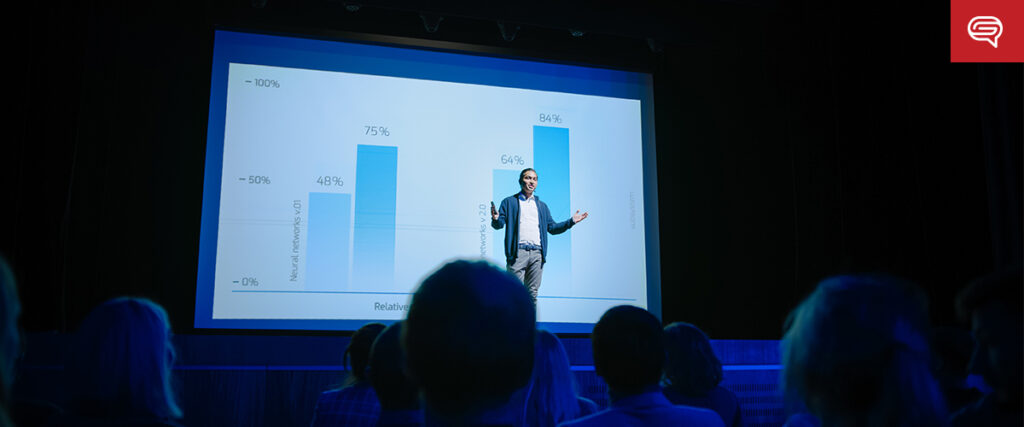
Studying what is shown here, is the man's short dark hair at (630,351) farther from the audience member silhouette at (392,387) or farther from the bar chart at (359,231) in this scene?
the bar chart at (359,231)

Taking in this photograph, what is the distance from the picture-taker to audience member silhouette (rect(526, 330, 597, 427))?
5.83 feet

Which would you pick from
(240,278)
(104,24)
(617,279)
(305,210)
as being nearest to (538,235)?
(617,279)

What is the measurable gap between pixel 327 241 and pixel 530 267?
53.1 inches

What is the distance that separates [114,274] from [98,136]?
2.81ft

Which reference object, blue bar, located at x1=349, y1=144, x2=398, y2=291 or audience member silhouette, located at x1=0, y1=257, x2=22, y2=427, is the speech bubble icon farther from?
audience member silhouette, located at x1=0, y1=257, x2=22, y2=427

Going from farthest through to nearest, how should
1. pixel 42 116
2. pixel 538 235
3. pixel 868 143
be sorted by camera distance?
pixel 868 143
pixel 538 235
pixel 42 116

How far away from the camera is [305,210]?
14.8 ft

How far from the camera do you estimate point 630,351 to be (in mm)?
1528

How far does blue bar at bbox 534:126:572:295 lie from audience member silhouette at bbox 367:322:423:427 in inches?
136

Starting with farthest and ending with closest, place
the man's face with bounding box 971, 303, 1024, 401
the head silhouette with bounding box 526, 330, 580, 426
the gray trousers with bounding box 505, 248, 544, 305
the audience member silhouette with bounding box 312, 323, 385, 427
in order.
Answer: the gray trousers with bounding box 505, 248, 544, 305, the audience member silhouette with bounding box 312, 323, 385, 427, the head silhouette with bounding box 526, 330, 580, 426, the man's face with bounding box 971, 303, 1024, 401

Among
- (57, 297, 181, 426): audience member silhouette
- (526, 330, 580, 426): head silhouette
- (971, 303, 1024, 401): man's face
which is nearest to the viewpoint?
(971, 303, 1024, 401): man's face

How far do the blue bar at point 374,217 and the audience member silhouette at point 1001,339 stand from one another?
12.4 feet

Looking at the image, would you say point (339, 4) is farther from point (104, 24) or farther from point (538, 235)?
point (538, 235)

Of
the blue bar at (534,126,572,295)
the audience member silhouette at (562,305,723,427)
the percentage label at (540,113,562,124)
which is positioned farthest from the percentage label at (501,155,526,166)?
the audience member silhouette at (562,305,723,427)
